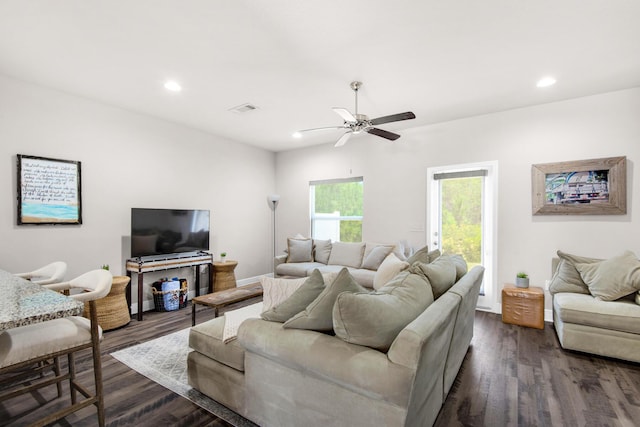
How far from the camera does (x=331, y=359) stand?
1.46 meters

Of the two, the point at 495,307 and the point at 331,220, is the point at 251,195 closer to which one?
the point at 331,220

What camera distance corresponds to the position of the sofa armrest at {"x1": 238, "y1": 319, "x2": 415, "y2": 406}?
4.24 ft

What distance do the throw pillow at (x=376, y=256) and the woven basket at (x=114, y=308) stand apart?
323cm

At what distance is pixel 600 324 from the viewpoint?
2.84m

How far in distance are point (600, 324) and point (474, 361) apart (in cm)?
122

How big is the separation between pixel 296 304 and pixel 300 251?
11.5 feet

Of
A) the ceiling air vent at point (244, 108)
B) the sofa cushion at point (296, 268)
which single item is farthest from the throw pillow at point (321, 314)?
the sofa cushion at point (296, 268)

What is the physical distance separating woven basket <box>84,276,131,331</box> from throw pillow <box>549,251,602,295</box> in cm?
498

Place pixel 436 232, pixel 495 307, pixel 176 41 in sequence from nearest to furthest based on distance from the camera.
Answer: pixel 176 41
pixel 495 307
pixel 436 232

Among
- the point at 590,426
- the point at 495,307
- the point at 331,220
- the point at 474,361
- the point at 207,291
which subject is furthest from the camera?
the point at 331,220

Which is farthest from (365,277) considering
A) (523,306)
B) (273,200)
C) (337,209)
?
(273,200)

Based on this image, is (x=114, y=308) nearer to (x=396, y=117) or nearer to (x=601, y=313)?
(x=396, y=117)

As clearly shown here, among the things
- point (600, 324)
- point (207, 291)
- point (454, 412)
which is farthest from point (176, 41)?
point (600, 324)

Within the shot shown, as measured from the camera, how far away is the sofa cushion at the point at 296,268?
4.85m
